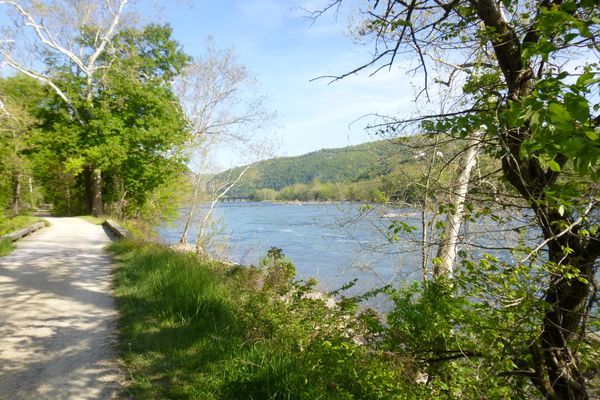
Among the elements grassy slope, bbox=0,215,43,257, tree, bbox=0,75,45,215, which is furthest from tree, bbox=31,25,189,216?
grassy slope, bbox=0,215,43,257

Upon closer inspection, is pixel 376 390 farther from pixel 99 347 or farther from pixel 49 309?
pixel 49 309

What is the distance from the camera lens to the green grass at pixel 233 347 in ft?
A: 10.5

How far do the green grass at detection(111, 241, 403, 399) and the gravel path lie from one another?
0.85 ft

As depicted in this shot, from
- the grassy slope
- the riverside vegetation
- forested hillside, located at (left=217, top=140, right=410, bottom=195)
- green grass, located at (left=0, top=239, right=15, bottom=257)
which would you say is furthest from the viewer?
the grassy slope

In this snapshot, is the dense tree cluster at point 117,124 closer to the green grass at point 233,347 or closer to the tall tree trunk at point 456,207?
the green grass at point 233,347

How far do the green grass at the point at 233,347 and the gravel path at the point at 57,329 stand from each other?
26cm

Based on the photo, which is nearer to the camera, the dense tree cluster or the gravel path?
the gravel path

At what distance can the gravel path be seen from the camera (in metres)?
3.43

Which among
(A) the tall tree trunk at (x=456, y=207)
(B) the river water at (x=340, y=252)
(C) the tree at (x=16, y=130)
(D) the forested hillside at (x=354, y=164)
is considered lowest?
(B) the river water at (x=340, y=252)

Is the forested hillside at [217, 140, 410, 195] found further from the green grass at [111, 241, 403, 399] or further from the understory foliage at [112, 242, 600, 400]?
the green grass at [111, 241, 403, 399]

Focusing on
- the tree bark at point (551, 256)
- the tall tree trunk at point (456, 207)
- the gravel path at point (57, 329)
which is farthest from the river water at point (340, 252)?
the gravel path at point (57, 329)

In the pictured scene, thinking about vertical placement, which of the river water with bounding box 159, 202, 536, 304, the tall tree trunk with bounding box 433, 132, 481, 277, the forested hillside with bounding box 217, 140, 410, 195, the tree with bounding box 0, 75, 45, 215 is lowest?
the river water with bounding box 159, 202, 536, 304

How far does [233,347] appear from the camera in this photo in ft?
12.8

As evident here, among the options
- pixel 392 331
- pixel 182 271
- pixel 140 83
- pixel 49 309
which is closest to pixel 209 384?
pixel 392 331
